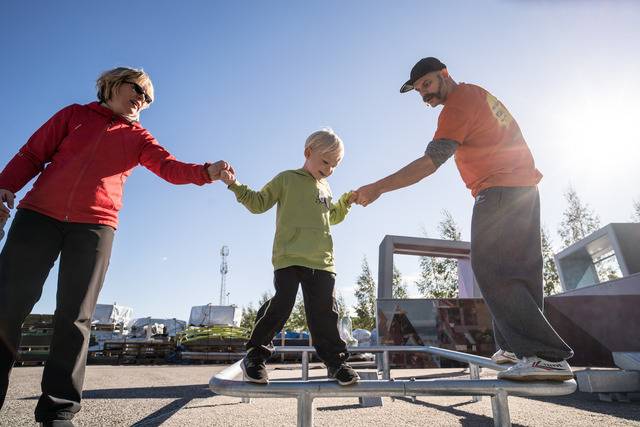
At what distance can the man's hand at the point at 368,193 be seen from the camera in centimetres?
240

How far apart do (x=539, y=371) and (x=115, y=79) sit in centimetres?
303

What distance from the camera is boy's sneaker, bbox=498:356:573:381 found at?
1826mm

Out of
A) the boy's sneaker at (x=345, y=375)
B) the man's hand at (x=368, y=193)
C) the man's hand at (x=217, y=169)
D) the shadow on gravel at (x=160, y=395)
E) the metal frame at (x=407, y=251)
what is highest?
the metal frame at (x=407, y=251)

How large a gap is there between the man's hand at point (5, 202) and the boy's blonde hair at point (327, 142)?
5.92 feet

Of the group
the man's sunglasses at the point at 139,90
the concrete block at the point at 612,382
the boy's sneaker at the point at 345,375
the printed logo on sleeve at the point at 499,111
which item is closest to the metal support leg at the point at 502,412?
the boy's sneaker at the point at 345,375

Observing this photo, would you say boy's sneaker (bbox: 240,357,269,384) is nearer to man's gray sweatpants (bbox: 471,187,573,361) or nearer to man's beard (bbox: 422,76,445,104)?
man's gray sweatpants (bbox: 471,187,573,361)

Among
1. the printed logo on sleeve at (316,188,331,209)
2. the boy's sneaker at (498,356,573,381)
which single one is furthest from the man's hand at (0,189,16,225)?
the boy's sneaker at (498,356,573,381)

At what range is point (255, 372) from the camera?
1.98 meters

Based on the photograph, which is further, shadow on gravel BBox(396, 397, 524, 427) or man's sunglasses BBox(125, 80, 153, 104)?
shadow on gravel BBox(396, 397, 524, 427)

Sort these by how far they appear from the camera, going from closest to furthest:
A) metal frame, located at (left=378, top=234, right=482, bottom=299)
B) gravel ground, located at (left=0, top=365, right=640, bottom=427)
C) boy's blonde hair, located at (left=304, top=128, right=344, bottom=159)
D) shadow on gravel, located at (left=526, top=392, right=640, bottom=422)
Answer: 1. boy's blonde hair, located at (left=304, top=128, right=344, bottom=159)
2. gravel ground, located at (left=0, top=365, right=640, bottom=427)
3. shadow on gravel, located at (left=526, top=392, right=640, bottom=422)
4. metal frame, located at (left=378, top=234, right=482, bottom=299)

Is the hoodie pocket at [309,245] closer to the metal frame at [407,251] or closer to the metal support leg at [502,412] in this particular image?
the metal support leg at [502,412]

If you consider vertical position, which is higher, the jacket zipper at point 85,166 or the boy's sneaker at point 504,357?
the jacket zipper at point 85,166

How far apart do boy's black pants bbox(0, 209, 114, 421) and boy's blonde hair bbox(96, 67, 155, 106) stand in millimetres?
950

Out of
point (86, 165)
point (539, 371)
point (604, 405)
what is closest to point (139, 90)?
point (86, 165)
